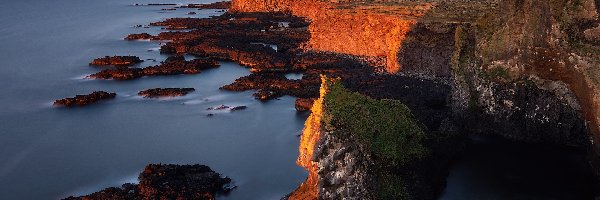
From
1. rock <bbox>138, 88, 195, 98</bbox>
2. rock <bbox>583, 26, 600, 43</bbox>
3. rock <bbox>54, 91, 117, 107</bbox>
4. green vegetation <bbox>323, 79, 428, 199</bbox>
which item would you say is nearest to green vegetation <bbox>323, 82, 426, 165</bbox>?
green vegetation <bbox>323, 79, 428, 199</bbox>

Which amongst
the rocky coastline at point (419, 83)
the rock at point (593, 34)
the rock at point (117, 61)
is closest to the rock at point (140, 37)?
the rock at point (117, 61)

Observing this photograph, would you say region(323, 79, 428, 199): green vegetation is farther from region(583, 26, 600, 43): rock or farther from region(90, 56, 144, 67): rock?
region(90, 56, 144, 67): rock

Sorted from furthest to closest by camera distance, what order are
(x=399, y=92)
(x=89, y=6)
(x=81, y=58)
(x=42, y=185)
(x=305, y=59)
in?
1. (x=89, y=6)
2. (x=81, y=58)
3. (x=305, y=59)
4. (x=399, y=92)
5. (x=42, y=185)

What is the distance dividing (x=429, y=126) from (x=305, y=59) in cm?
2402

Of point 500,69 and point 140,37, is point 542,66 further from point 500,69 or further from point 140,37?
point 140,37

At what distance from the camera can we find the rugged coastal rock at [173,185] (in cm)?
2639

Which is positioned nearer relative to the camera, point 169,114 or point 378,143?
point 378,143

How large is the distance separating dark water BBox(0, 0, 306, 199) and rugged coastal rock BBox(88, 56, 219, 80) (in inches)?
45.6

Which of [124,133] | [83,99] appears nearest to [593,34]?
[124,133]

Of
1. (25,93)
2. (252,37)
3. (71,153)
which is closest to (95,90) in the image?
(25,93)

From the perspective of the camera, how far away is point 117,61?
57.8 metres

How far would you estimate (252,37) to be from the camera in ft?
224

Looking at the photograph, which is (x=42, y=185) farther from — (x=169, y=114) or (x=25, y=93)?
(x=25, y=93)

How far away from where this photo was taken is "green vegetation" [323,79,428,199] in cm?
2231
